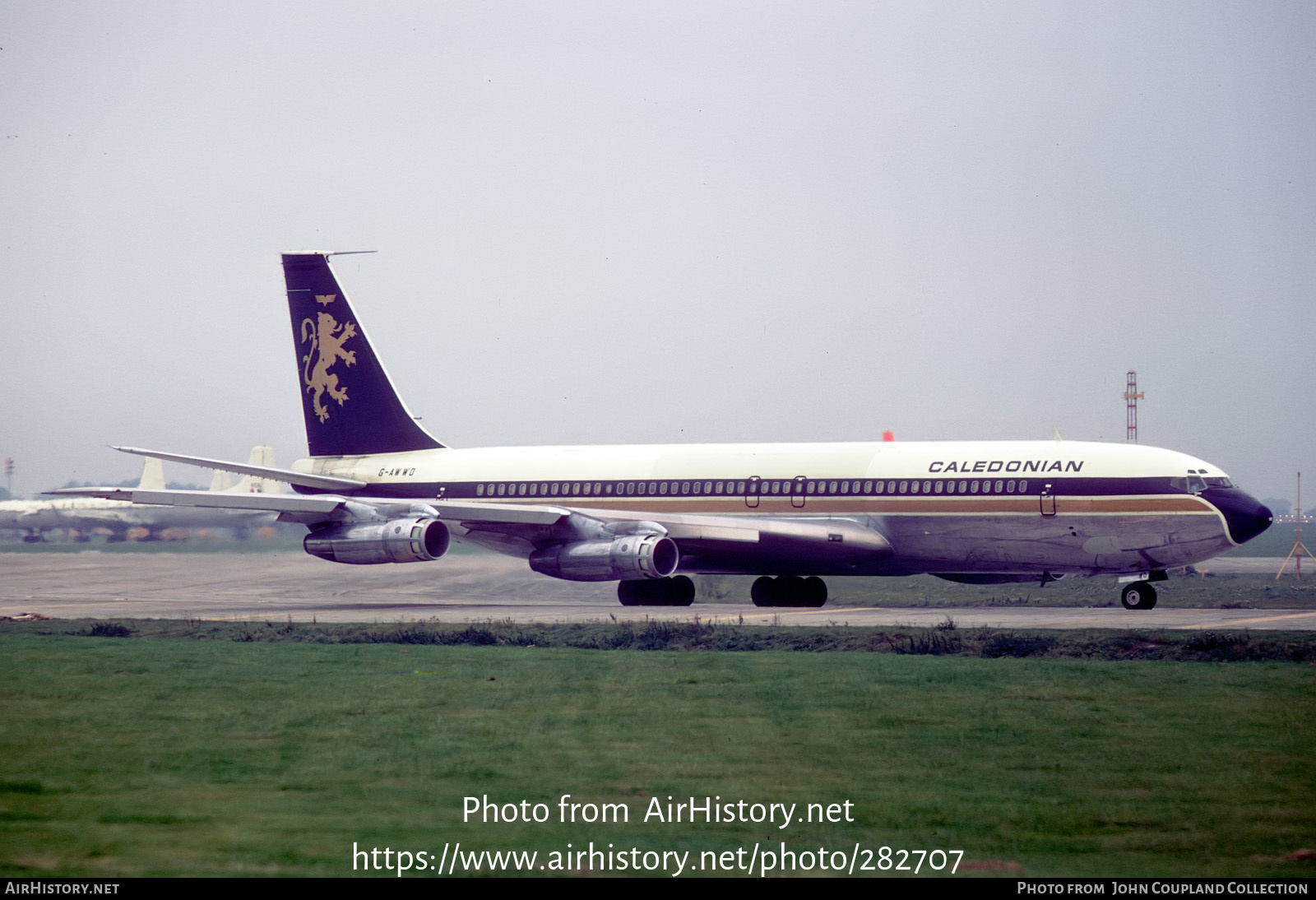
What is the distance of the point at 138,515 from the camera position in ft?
167

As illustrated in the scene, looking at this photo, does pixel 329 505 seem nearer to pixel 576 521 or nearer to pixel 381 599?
pixel 381 599

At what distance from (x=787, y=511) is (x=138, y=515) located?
93.1ft

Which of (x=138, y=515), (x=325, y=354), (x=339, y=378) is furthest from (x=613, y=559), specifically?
(x=138, y=515)

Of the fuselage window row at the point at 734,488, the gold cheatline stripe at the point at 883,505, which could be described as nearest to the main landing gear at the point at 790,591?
the gold cheatline stripe at the point at 883,505

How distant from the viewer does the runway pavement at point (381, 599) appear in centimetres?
2759

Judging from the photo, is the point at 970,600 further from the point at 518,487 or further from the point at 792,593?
the point at 518,487

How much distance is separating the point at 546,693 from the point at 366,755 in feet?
13.4

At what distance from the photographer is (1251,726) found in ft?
42.3

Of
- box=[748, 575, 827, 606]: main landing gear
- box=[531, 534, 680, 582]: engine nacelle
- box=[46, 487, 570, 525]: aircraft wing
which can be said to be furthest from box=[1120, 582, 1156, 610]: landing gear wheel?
box=[46, 487, 570, 525]: aircraft wing

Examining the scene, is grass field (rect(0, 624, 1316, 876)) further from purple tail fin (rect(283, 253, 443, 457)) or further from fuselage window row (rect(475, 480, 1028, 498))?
purple tail fin (rect(283, 253, 443, 457))

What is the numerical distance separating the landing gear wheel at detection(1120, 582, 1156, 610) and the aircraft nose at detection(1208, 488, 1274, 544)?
2227mm

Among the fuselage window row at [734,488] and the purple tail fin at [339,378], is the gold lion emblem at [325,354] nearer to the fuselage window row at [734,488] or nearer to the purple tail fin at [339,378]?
the purple tail fin at [339,378]
